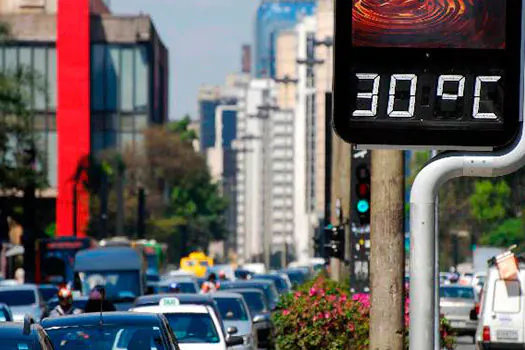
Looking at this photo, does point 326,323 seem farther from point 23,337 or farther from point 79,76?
point 79,76

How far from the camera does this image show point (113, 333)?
14.4 metres

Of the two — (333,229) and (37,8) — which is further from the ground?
(37,8)

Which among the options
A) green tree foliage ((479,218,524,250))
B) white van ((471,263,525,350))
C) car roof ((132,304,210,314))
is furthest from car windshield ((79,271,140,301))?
green tree foliage ((479,218,524,250))

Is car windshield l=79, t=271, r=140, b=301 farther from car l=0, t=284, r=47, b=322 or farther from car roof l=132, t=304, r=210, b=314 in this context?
car roof l=132, t=304, r=210, b=314

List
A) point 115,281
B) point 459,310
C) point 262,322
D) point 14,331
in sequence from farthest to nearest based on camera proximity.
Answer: point 115,281 → point 459,310 → point 262,322 → point 14,331

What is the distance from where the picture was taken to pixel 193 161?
121062mm

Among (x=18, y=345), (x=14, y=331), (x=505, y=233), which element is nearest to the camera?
(x=18, y=345)

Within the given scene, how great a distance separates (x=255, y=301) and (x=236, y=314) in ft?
24.1

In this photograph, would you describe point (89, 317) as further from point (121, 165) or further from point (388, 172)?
point (121, 165)

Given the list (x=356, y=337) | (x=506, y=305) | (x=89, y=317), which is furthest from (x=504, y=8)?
(x=506, y=305)

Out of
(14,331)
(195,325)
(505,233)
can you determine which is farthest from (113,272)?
(505,233)

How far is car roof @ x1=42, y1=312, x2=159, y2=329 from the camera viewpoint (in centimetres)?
1455

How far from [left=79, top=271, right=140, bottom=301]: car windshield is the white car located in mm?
21481

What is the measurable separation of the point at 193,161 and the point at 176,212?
991cm
